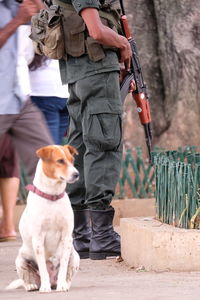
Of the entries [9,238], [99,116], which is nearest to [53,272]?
[99,116]

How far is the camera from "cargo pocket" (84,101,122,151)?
7887 mm

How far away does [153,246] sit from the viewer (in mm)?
7426

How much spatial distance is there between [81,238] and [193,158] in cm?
93

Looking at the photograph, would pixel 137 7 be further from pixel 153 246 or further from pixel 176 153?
pixel 153 246

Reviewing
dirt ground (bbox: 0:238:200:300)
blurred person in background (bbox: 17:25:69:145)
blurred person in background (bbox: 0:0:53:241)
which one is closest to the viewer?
dirt ground (bbox: 0:238:200:300)

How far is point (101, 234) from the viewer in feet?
26.4

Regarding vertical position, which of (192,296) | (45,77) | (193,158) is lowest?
(192,296)

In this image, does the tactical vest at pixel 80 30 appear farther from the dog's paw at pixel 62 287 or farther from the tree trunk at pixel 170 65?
the tree trunk at pixel 170 65

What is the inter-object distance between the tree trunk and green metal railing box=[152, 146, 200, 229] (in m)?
3.29

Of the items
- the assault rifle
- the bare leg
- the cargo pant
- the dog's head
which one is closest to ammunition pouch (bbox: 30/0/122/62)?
the cargo pant

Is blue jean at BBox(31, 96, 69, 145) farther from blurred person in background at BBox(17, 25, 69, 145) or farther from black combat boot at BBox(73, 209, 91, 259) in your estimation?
black combat boot at BBox(73, 209, 91, 259)

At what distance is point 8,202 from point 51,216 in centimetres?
311

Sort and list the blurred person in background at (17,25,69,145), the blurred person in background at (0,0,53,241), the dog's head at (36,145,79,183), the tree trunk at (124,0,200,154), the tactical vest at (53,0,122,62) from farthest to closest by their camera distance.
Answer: the tree trunk at (124,0,200,154), the blurred person in background at (17,25,69,145), the tactical vest at (53,0,122,62), the blurred person in background at (0,0,53,241), the dog's head at (36,145,79,183)

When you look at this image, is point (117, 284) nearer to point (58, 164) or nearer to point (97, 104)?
point (58, 164)
